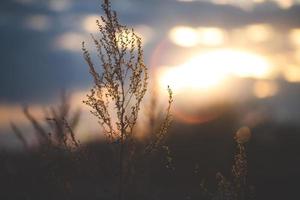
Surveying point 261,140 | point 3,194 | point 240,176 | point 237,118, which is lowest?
point 240,176

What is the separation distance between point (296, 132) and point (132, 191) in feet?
114

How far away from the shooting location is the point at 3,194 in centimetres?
3216

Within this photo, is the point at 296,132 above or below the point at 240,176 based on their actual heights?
above

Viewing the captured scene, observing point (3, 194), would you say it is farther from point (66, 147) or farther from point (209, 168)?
point (66, 147)

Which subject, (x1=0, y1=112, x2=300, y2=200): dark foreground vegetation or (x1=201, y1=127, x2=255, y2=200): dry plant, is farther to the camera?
(x1=0, y1=112, x2=300, y2=200): dark foreground vegetation

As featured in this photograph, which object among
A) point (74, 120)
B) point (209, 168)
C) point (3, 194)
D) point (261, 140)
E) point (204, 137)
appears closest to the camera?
point (74, 120)

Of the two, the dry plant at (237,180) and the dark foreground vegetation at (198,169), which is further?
the dark foreground vegetation at (198,169)

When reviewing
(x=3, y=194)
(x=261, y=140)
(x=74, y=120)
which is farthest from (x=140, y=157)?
(x=261, y=140)

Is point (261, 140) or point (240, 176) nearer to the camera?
point (240, 176)

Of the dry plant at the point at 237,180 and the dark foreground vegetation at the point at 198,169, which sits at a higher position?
the dark foreground vegetation at the point at 198,169

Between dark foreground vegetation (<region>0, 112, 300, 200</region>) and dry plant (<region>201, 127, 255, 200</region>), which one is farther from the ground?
dark foreground vegetation (<region>0, 112, 300, 200</region>)

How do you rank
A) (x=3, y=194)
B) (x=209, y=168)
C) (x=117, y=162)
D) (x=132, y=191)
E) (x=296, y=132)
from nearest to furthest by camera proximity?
(x=117, y=162) → (x=132, y=191) → (x=3, y=194) → (x=209, y=168) → (x=296, y=132)

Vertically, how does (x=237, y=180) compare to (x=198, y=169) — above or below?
below

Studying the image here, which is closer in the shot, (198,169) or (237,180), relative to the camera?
(237,180)
